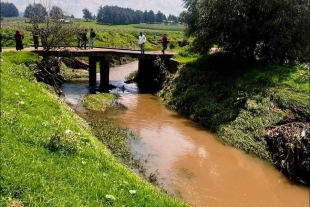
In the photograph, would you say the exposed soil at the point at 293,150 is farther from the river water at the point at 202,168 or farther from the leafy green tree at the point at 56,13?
the leafy green tree at the point at 56,13

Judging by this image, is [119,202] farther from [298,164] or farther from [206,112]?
[206,112]

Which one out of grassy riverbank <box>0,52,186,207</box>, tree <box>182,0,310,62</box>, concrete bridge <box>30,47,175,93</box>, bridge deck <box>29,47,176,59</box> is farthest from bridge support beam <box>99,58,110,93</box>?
grassy riverbank <box>0,52,186,207</box>

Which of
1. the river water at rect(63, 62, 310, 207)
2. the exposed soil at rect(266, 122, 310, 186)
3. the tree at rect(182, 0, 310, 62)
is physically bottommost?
the river water at rect(63, 62, 310, 207)

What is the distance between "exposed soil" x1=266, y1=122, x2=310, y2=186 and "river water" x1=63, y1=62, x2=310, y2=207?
407 mm

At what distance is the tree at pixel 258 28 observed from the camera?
869 inches

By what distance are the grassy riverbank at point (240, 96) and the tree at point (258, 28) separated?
1.18m

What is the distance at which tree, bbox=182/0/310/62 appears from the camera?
22.1m

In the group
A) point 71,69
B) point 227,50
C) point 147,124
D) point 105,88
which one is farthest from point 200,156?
point 71,69

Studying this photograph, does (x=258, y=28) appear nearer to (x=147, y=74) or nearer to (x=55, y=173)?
(x=147, y=74)

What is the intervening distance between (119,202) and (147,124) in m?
13.2

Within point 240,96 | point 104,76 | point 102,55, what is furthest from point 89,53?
point 240,96

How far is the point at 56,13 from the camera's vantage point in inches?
1022

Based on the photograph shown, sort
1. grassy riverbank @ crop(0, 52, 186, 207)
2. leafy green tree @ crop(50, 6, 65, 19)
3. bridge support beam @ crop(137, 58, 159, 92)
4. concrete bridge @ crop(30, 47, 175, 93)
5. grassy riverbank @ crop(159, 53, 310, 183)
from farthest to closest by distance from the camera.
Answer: bridge support beam @ crop(137, 58, 159, 92) < concrete bridge @ crop(30, 47, 175, 93) < leafy green tree @ crop(50, 6, 65, 19) < grassy riverbank @ crop(159, 53, 310, 183) < grassy riverbank @ crop(0, 52, 186, 207)

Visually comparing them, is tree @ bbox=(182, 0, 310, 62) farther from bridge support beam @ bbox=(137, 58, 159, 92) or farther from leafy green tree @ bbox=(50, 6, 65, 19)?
leafy green tree @ bbox=(50, 6, 65, 19)
